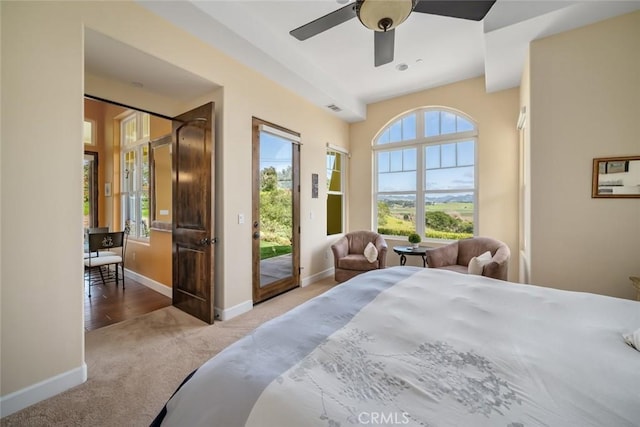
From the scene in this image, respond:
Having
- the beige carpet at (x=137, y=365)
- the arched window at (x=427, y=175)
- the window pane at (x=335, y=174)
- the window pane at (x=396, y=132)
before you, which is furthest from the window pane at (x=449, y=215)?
the beige carpet at (x=137, y=365)

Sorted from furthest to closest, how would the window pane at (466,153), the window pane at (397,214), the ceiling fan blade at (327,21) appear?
the window pane at (397,214) < the window pane at (466,153) < the ceiling fan blade at (327,21)

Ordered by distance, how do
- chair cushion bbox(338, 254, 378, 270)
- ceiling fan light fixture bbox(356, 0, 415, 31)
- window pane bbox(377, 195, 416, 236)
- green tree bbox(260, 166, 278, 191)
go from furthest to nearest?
window pane bbox(377, 195, 416, 236), chair cushion bbox(338, 254, 378, 270), green tree bbox(260, 166, 278, 191), ceiling fan light fixture bbox(356, 0, 415, 31)

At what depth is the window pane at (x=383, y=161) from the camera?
4.98m

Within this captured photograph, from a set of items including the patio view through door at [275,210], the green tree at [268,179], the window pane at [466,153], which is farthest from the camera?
the window pane at [466,153]

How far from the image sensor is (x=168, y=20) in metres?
2.37

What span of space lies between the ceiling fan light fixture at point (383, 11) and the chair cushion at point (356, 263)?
9.85ft

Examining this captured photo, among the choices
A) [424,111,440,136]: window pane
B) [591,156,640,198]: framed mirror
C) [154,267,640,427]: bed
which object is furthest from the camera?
[424,111,440,136]: window pane

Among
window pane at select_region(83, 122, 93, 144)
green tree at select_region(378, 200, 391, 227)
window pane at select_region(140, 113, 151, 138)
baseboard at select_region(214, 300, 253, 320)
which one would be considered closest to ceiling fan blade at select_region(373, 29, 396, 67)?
green tree at select_region(378, 200, 391, 227)

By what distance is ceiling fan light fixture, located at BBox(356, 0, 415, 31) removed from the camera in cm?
156

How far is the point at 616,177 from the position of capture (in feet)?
7.65

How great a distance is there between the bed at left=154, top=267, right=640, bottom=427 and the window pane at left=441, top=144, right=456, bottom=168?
3.24 m

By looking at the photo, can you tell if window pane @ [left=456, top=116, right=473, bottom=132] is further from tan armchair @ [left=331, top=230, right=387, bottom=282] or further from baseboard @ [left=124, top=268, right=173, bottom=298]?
baseboard @ [left=124, top=268, right=173, bottom=298]

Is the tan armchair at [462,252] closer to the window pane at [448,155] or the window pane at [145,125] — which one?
the window pane at [448,155]

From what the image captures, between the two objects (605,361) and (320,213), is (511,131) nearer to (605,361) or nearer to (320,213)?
(320,213)
